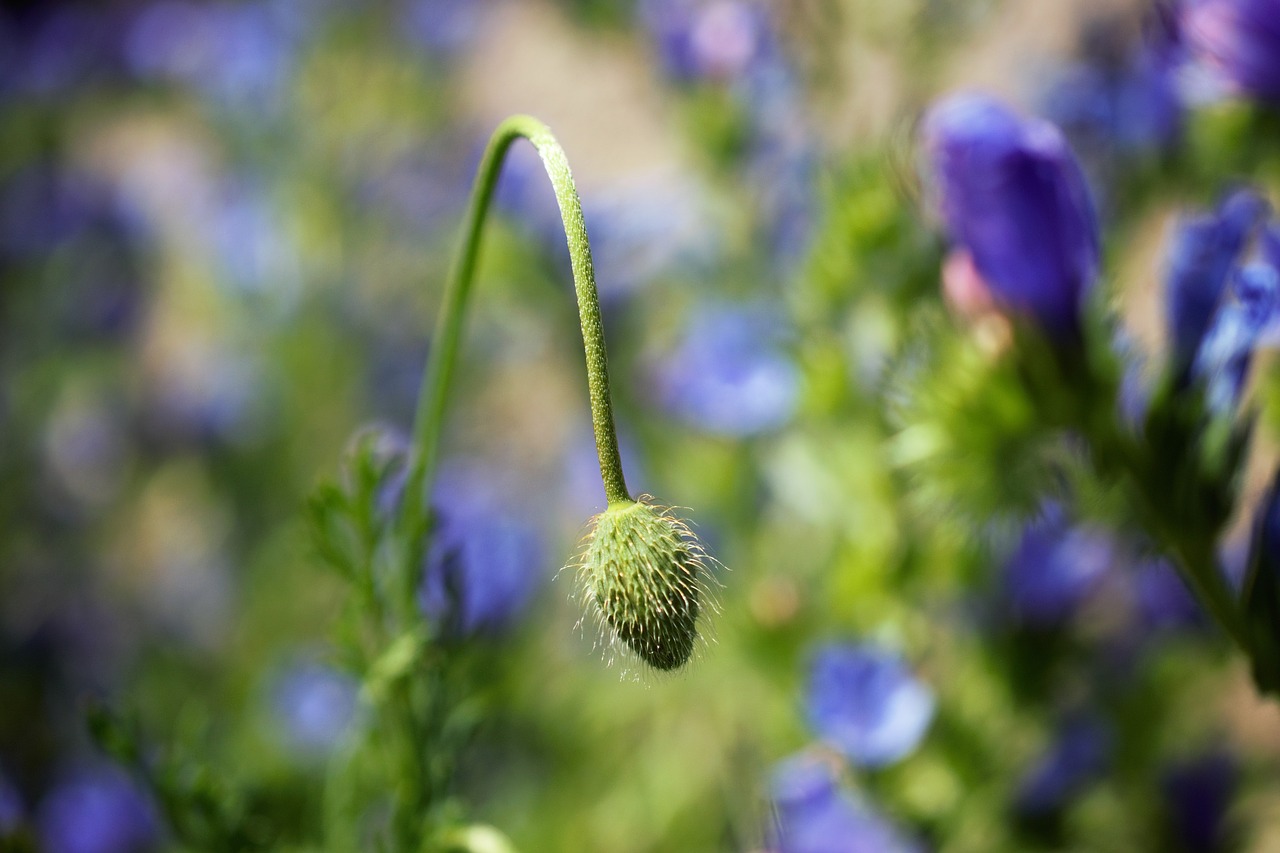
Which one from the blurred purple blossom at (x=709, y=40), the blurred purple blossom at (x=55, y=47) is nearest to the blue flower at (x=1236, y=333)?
the blurred purple blossom at (x=709, y=40)

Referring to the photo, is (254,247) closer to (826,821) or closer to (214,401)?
(214,401)

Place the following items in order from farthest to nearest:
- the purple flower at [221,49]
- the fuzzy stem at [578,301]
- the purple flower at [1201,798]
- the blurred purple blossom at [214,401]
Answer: the purple flower at [221,49] → the blurred purple blossom at [214,401] → the purple flower at [1201,798] → the fuzzy stem at [578,301]

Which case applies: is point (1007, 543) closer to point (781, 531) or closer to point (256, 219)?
point (781, 531)

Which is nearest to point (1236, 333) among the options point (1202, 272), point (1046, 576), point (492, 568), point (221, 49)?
point (1202, 272)

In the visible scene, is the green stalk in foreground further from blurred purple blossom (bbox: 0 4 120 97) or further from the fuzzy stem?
blurred purple blossom (bbox: 0 4 120 97)

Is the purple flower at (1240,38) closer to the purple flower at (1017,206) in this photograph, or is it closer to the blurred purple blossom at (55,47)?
the purple flower at (1017,206)

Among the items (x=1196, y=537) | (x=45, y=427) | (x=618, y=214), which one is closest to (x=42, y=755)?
(x=45, y=427)

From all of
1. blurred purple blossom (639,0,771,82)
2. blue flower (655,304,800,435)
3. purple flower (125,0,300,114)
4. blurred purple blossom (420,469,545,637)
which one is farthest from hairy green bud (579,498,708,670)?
purple flower (125,0,300,114)
